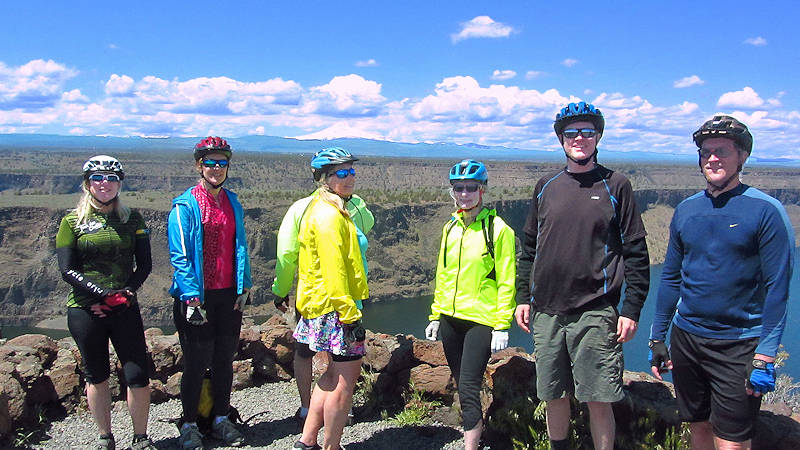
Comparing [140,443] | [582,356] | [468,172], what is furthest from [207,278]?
[582,356]

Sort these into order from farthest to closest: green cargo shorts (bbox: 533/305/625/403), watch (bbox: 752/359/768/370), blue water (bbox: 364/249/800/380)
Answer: blue water (bbox: 364/249/800/380) < green cargo shorts (bbox: 533/305/625/403) < watch (bbox: 752/359/768/370)

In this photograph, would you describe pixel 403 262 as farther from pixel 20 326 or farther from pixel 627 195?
pixel 627 195

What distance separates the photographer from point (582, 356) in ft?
11.1

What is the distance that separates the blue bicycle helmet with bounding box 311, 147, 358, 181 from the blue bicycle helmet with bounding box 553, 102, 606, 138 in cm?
127

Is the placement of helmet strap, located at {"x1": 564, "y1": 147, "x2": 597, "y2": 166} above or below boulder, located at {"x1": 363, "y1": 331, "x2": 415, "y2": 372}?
above

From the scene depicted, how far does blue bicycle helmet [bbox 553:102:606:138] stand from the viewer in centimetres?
346

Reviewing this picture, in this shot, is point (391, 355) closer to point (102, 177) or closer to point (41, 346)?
point (102, 177)

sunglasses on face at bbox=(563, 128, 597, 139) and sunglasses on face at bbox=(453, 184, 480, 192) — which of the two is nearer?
sunglasses on face at bbox=(563, 128, 597, 139)

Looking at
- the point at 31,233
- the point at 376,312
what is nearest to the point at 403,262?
the point at 376,312

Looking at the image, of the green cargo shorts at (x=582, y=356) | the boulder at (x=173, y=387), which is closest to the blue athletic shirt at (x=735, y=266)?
the green cargo shorts at (x=582, y=356)

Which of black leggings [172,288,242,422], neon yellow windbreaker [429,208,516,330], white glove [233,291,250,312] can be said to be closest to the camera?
neon yellow windbreaker [429,208,516,330]

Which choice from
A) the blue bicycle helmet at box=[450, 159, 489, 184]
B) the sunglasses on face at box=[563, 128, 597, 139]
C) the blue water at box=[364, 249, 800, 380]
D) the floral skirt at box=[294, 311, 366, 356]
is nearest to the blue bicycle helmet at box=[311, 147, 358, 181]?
the blue bicycle helmet at box=[450, 159, 489, 184]

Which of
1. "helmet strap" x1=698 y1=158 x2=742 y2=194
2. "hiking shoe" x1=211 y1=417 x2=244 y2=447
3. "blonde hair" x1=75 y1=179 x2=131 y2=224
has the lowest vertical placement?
"hiking shoe" x1=211 y1=417 x2=244 y2=447

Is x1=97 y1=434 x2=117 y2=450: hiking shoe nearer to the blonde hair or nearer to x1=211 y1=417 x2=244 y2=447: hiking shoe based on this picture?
x1=211 y1=417 x2=244 y2=447: hiking shoe
